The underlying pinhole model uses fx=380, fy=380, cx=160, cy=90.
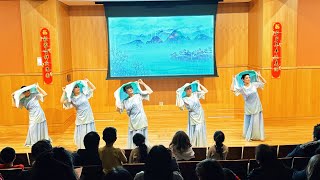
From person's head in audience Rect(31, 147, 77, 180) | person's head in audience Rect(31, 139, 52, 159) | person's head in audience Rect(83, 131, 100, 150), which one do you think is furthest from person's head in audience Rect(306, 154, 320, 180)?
person's head in audience Rect(31, 139, 52, 159)

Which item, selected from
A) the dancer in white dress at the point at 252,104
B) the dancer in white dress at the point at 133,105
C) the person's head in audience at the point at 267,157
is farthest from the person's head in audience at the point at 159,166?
the dancer in white dress at the point at 252,104

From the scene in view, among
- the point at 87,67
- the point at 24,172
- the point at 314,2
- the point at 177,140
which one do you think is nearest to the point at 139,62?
the point at 87,67

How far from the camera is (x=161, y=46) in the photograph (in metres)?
9.39

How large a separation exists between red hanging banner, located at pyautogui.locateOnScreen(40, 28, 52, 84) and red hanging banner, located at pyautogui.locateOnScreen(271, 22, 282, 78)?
4.86 meters

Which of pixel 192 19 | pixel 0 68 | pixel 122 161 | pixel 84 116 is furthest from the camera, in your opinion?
pixel 192 19

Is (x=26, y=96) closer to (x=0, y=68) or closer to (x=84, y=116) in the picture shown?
(x=84, y=116)

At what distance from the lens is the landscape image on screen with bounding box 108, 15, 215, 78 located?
9.23 metres

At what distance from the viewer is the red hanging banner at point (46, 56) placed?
807cm

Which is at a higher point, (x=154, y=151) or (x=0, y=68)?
(x=0, y=68)

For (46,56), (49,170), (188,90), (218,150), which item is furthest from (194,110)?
(49,170)

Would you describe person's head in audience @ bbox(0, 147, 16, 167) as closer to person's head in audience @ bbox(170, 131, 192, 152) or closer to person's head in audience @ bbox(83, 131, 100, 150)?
person's head in audience @ bbox(83, 131, 100, 150)

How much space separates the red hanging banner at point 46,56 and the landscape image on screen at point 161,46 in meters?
1.66

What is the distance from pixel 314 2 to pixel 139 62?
4.28 m

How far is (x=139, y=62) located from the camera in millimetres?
9391
